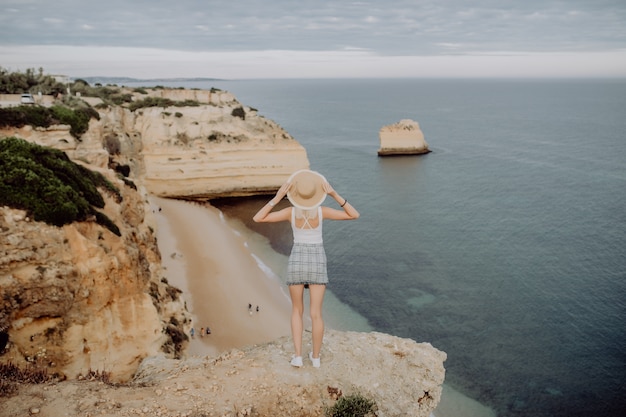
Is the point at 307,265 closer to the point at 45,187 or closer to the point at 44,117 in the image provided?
the point at 45,187

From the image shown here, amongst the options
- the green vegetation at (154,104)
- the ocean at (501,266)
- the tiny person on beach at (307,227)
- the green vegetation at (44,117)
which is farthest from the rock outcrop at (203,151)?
the tiny person on beach at (307,227)

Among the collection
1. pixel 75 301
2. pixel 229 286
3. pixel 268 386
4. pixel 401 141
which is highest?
pixel 268 386

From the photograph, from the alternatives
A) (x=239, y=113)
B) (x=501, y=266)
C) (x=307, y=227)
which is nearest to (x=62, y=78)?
(x=239, y=113)

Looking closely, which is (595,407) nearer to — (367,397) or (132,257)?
(367,397)

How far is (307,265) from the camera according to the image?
5.98m

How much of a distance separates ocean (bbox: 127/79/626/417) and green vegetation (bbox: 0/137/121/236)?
13.6 m

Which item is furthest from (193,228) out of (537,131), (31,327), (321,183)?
(537,131)

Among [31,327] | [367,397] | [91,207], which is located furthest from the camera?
[91,207]

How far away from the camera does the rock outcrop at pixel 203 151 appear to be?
3794cm

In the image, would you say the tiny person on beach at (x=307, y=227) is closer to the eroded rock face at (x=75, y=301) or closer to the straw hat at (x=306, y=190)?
the straw hat at (x=306, y=190)

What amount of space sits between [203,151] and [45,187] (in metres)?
28.1

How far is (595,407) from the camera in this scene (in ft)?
51.1

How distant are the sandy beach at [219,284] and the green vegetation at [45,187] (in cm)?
766

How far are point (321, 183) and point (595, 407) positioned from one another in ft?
52.0
